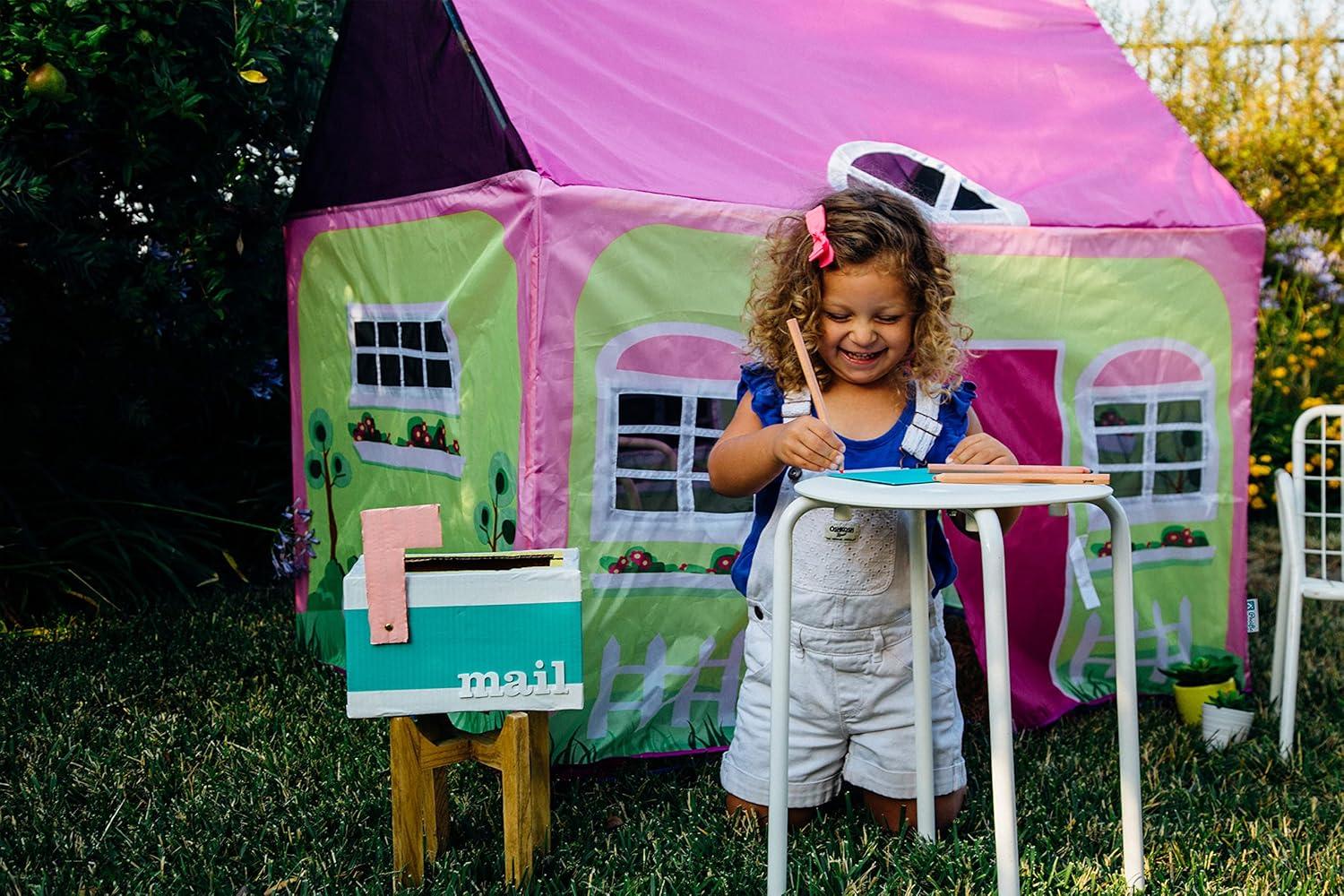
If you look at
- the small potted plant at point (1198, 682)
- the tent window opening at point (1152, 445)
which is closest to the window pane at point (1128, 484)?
the tent window opening at point (1152, 445)

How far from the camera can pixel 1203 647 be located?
359 cm

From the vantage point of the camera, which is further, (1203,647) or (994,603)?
(1203,647)

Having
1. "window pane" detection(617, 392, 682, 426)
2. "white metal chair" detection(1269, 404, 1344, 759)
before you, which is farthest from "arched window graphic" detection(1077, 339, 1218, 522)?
"window pane" detection(617, 392, 682, 426)

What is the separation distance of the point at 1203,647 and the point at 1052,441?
31.7 inches

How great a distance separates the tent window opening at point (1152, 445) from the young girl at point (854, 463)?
1127 mm

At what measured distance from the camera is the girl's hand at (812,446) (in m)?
2.01

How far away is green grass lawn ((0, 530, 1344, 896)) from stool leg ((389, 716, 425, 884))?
46 mm

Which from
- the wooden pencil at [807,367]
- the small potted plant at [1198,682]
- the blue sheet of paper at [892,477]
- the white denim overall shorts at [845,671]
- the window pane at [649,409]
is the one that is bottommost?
the small potted plant at [1198,682]

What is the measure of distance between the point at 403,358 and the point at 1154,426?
2044 mm

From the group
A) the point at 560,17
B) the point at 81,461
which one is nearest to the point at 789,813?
the point at 560,17

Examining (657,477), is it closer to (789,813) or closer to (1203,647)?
(789,813)

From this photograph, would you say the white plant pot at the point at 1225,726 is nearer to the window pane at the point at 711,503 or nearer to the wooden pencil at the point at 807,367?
the window pane at the point at 711,503

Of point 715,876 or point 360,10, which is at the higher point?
point 360,10

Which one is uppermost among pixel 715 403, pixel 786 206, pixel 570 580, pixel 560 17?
pixel 560 17
